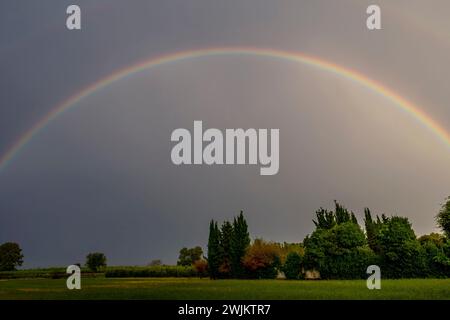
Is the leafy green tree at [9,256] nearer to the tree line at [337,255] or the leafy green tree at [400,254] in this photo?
the tree line at [337,255]

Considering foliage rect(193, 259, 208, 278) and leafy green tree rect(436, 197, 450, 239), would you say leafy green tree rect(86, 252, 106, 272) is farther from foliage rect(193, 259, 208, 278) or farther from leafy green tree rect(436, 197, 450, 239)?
leafy green tree rect(436, 197, 450, 239)

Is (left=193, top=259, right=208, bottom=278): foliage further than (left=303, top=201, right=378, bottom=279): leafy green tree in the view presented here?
Yes

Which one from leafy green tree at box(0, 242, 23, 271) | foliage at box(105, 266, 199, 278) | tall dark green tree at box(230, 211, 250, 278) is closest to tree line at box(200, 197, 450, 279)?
tall dark green tree at box(230, 211, 250, 278)

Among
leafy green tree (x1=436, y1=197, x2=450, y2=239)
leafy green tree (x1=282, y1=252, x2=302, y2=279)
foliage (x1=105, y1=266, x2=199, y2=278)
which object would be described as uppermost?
leafy green tree (x1=436, y1=197, x2=450, y2=239)

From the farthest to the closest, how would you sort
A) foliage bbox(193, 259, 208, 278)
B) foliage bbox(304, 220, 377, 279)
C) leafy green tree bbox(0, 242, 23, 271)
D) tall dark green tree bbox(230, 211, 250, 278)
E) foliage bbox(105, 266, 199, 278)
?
leafy green tree bbox(0, 242, 23, 271) → foliage bbox(105, 266, 199, 278) → foliage bbox(193, 259, 208, 278) → tall dark green tree bbox(230, 211, 250, 278) → foliage bbox(304, 220, 377, 279)

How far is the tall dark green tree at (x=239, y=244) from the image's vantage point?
5287 cm

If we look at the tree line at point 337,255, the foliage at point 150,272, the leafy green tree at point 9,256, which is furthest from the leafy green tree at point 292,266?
the leafy green tree at point 9,256

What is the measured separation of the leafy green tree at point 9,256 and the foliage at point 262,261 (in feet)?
107

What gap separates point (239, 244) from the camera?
5416cm

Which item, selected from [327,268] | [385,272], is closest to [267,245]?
[327,268]

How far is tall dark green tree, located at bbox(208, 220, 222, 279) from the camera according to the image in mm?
53812

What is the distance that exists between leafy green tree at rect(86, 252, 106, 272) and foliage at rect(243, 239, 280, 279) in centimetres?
1813
